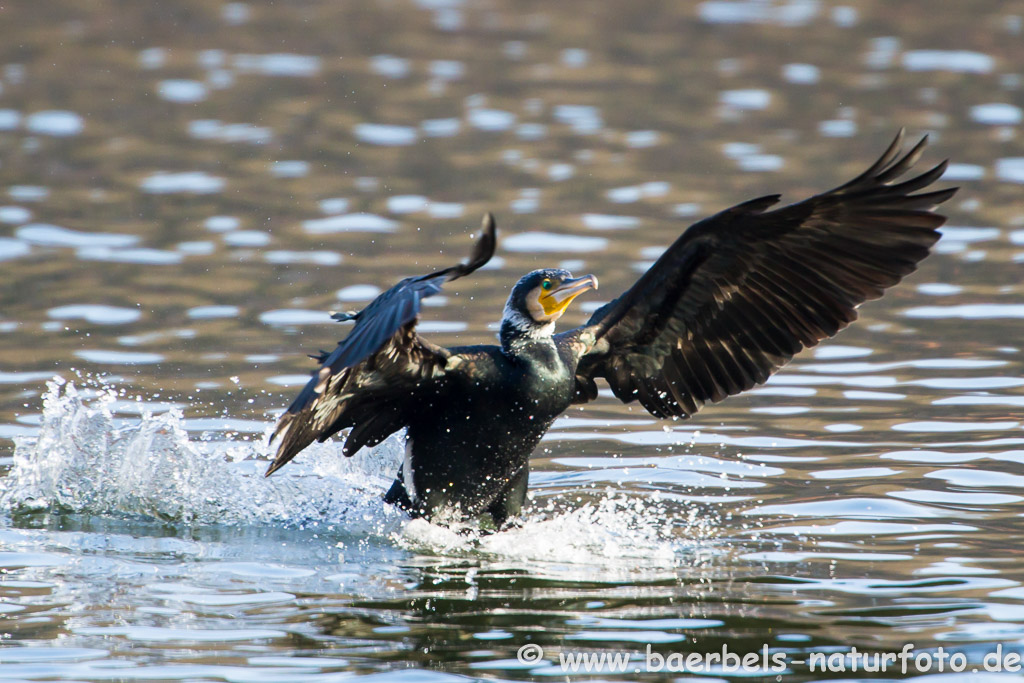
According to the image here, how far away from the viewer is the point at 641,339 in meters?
7.73

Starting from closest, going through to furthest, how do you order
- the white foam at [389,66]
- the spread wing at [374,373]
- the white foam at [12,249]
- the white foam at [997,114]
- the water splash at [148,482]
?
the spread wing at [374,373] → the water splash at [148,482] → the white foam at [12,249] → the white foam at [997,114] → the white foam at [389,66]

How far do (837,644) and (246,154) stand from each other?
11.0 metres

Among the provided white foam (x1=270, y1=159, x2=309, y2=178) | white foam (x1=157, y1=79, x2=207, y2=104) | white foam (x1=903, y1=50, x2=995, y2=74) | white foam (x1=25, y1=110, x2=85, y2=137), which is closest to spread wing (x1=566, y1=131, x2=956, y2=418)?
white foam (x1=270, y1=159, x2=309, y2=178)

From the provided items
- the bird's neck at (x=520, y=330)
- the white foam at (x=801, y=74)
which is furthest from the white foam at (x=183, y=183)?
the white foam at (x=801, y=74)

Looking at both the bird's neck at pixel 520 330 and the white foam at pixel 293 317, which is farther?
the white foam at pixel 293 317

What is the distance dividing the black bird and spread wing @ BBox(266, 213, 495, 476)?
0.01 metres

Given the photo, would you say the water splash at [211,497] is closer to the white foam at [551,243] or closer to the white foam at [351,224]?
the white foam at [551,243]

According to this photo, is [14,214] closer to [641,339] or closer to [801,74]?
[641,339]

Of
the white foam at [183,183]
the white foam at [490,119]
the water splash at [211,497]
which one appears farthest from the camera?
the white foam at [490,119]

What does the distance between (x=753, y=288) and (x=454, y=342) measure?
3.23 meters

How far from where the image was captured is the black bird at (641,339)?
6945mm

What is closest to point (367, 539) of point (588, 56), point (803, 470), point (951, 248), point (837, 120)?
point (803, 470)

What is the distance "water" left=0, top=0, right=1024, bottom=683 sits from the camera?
6.19 metres

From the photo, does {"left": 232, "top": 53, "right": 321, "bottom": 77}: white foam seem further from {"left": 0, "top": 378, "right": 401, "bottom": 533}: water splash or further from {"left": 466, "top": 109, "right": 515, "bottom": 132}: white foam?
{"left": 0, "top": 378, "right": 401, "bottom": 533}: water splash
